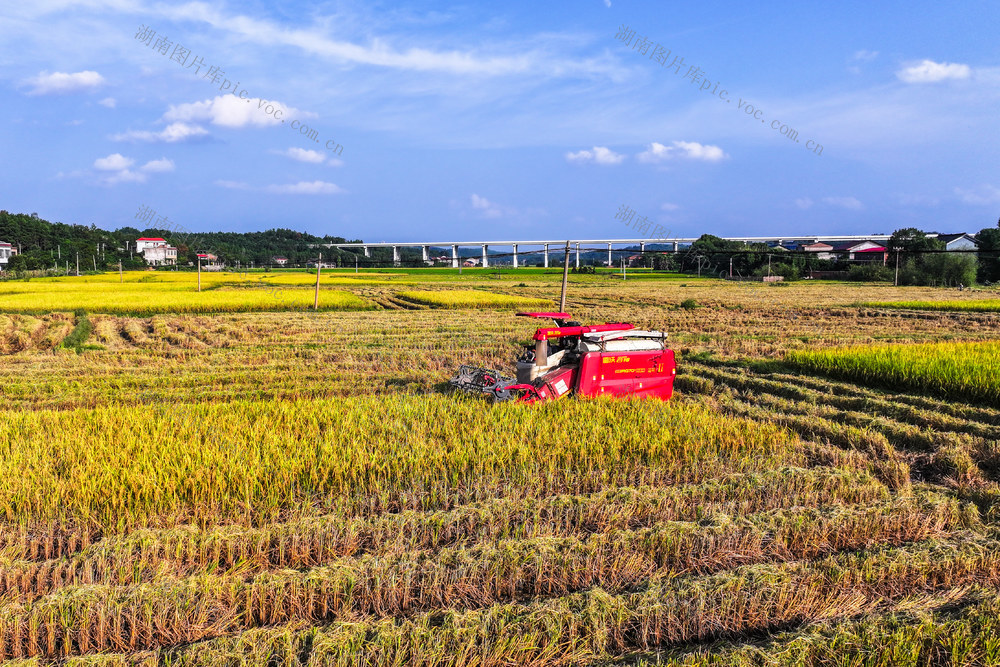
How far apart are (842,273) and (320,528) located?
6753 centimetres

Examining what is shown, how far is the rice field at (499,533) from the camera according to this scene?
3.29m

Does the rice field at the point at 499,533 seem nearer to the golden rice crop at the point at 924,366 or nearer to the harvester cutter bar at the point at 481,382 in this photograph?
the golden rice crop at the point at 924,366

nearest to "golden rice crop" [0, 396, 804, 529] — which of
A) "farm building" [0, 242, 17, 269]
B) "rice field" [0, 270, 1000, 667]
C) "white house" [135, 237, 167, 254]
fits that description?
"rice field" [0, 270, 1000, 667]

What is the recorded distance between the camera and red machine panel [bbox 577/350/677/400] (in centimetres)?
830

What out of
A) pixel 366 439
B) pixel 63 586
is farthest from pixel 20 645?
pixel 366 439

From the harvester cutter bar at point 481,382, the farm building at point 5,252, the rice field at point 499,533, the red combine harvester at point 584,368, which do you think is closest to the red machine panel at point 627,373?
the red combine harvester at point 584,368

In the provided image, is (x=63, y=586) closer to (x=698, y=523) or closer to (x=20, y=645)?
(x=20, y=645)

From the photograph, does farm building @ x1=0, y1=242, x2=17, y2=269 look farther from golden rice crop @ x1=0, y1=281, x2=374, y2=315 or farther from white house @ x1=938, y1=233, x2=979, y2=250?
white house @ x1=938, y1=233, x2=979, y2=250

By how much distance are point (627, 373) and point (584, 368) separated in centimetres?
79

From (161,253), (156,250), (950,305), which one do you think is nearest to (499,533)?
(950,305)

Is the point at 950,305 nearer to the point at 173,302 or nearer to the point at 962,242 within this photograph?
the point at 173,302

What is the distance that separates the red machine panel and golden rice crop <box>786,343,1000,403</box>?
15.5 ft

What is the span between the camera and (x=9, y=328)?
19.1m

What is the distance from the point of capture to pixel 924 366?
34.7 ft
